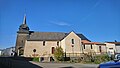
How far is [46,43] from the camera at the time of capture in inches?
1719

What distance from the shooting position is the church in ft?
132

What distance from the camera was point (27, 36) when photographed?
150ft

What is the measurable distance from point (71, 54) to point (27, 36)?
1569 cm

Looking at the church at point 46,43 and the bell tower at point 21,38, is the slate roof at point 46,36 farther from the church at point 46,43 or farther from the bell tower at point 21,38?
the bell tower at point 21,38

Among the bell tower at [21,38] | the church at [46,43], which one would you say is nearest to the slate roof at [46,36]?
the church at [46,43]

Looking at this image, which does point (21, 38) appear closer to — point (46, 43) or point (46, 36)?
point (46, 36)

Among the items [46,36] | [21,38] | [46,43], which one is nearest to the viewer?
[46,43]

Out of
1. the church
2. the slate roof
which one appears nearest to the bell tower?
the church

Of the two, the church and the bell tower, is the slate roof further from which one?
the bell tower

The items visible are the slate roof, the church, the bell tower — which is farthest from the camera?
the bell tower

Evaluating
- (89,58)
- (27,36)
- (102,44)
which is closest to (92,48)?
(102,44)

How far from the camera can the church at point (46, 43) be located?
1586 inches

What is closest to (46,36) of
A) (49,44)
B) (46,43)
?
(46,43)

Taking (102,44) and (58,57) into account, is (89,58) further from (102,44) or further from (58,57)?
(102,44)
